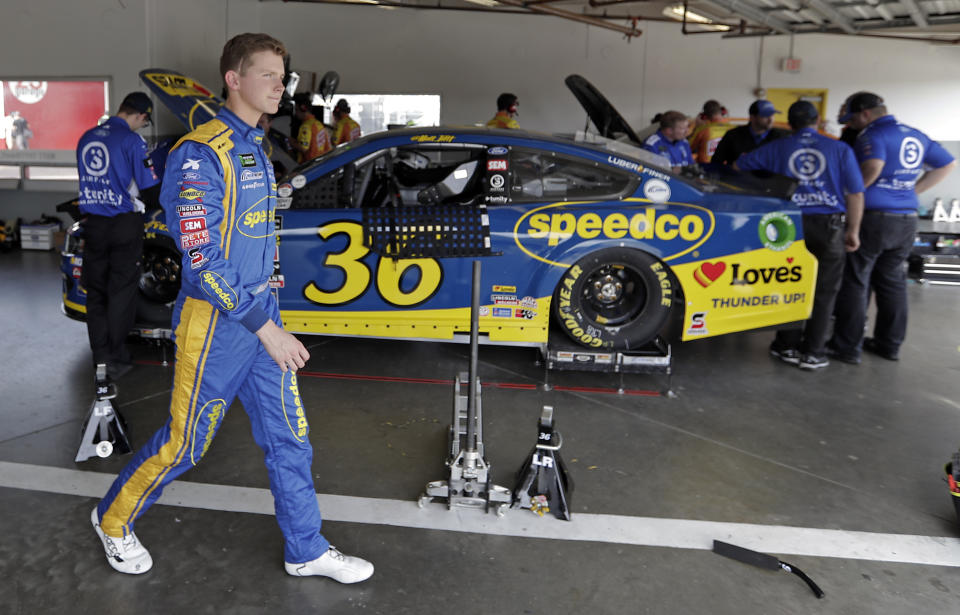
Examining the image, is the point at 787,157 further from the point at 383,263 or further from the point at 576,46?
the point at 576,46

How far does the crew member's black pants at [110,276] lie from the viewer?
174 inches

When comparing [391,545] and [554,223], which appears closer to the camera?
[391,545]

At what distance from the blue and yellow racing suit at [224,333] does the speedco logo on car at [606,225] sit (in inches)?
91.6

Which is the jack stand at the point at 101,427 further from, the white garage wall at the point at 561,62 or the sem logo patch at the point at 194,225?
the white garage wall at the point at 561,62

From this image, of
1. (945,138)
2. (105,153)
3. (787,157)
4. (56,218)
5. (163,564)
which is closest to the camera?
(163,564)

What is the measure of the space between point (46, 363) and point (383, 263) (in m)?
2.35

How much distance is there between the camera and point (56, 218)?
954 cm

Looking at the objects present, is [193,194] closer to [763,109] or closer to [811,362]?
[811,362]

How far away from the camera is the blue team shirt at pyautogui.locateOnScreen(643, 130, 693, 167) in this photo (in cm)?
652

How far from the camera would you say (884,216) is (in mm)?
5285

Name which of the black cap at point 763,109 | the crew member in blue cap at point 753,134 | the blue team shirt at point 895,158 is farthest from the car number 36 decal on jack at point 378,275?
the black cap at point 763,109

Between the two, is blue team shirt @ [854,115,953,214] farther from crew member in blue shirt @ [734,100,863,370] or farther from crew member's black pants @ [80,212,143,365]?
crew member's black pants @ [80,212,143,365]

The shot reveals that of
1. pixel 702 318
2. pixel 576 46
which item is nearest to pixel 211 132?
pixel 702 318

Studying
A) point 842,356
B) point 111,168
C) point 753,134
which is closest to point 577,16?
point 753,134
